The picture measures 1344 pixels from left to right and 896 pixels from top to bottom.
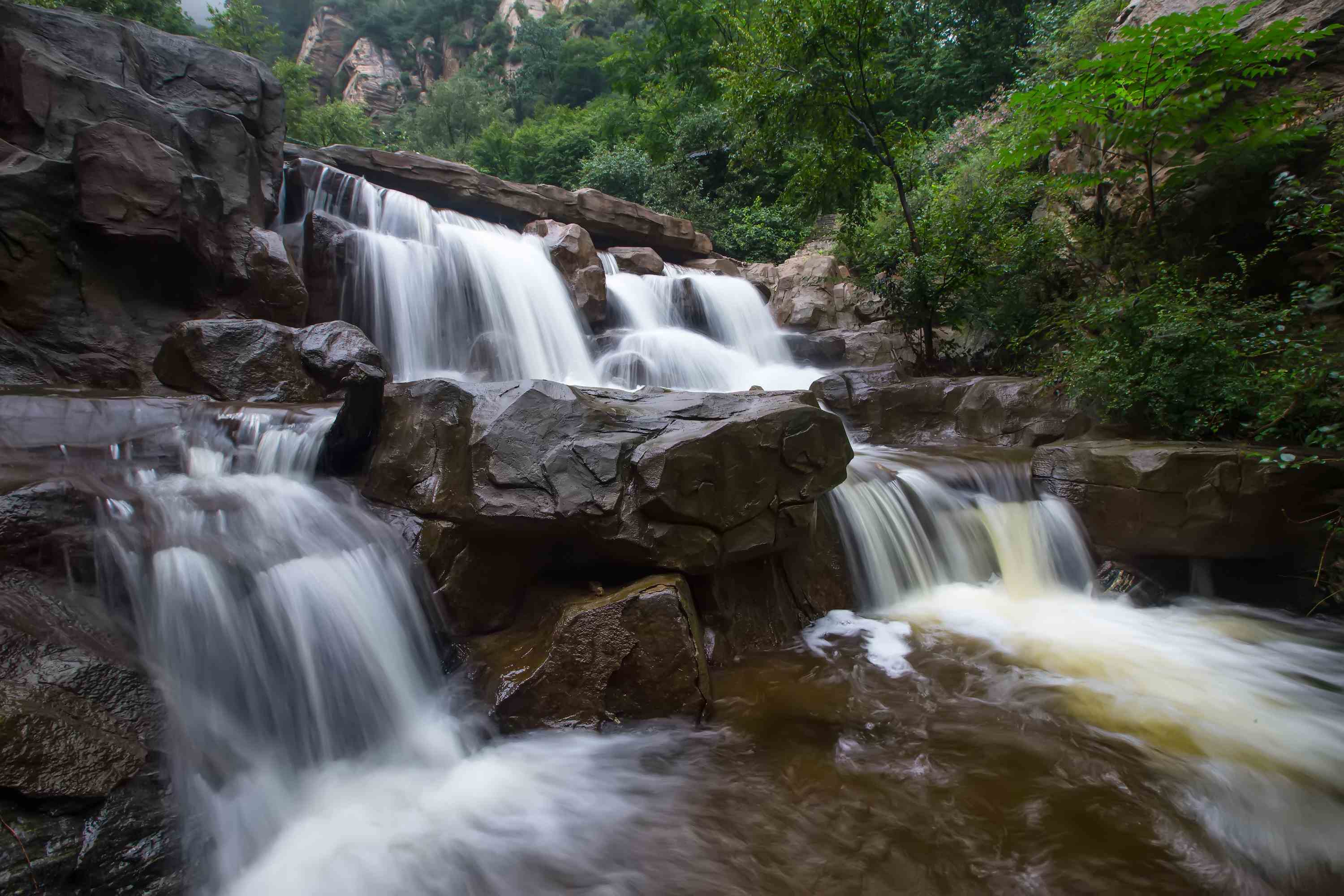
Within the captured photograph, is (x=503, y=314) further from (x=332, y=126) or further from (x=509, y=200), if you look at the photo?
(x=332, y=126)

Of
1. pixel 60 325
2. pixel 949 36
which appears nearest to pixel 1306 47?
pixel 60 325

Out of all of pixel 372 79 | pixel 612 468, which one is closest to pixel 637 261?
pixel 612 468

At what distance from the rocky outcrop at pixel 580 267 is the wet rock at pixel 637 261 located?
1.50 m

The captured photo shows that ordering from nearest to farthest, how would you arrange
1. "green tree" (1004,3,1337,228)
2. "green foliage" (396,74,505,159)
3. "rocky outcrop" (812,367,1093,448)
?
"green tree" (1004,3,1337,228) → "rocky outcrop" (812,367,1093,448) → "green foliage" (396,74,505,159)

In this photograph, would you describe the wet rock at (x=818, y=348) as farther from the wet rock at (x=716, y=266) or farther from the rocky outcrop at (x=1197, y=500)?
the rocky outcrop at (x=1197, y=500)

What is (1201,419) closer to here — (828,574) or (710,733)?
(828,574)

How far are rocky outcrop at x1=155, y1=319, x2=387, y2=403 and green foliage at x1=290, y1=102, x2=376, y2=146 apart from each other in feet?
54.9

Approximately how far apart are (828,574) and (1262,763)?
8.07 feet

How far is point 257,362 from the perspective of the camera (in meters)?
5.50

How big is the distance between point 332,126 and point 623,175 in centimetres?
1065

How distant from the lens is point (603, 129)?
2080 centimetres

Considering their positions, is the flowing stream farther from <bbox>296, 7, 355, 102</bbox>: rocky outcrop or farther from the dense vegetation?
<bbox>296, 7, 355, 102</bbox>: rocky outcrop

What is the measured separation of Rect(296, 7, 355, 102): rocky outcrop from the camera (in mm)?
34938

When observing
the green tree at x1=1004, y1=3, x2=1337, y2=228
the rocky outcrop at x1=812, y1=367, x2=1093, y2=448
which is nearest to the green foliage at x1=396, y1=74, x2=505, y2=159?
the rocky outcrop at x1=812, y1=367, x2=1093, y2=448
